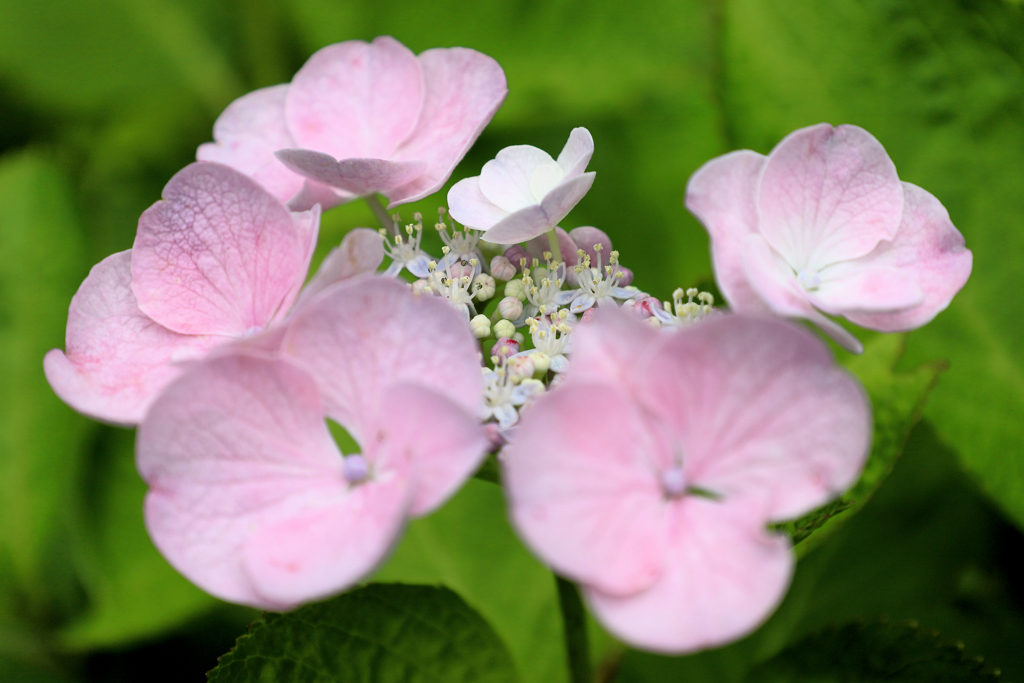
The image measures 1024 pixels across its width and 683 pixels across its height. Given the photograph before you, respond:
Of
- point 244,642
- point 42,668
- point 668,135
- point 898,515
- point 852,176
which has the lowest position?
point 898,515

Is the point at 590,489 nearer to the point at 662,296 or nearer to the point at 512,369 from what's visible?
the point at 512,369

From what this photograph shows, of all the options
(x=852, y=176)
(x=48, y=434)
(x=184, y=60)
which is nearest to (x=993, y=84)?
(x=852, y=176)

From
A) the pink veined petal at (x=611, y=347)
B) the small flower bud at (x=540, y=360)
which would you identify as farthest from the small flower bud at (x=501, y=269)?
the pink veined petal at (x=611, y=347)

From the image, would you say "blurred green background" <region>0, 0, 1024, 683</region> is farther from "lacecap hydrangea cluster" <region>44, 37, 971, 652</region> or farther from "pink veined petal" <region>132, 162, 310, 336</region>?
"pink veined petal" <region>132, 162, 310, 336</region>

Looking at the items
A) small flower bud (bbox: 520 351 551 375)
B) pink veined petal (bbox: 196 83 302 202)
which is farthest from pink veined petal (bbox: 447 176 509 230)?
pink veined petal (bbox: 196 83 302 202)

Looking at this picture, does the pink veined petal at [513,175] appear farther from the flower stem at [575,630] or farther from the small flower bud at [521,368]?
the flower stem at [575,630]

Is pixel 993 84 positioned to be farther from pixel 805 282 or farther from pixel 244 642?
pixel 244 642

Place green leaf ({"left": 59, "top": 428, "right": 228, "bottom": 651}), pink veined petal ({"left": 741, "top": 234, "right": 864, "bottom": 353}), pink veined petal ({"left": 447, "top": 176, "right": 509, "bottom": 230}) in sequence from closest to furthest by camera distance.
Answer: pink veined petal ({"left": 741, "top": 234, "right": 864, "bottom": 353})
pink veined petal ({"left": 447, "top": 176, "right": 509, "bottom": 230})
green leaf ({"left": 59, "top": 428, "right": 228, "bottom": 651})
